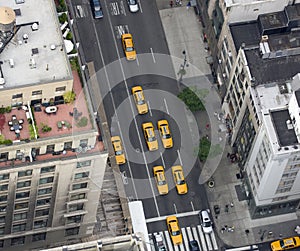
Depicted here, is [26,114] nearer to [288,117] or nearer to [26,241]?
[26,241]

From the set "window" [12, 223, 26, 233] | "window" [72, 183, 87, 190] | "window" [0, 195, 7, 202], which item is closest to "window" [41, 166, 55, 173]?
"window" [72, 183, 87, 190]

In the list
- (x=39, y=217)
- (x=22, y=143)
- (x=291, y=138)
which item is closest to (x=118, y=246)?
(x=22, y=143)

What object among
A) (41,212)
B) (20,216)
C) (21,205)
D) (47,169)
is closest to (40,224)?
(41,212)

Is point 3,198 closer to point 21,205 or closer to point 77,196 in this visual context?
point 21,205

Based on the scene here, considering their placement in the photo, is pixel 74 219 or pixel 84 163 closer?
pixel 84 163

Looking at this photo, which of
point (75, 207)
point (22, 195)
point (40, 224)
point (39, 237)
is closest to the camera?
point (22, 195)

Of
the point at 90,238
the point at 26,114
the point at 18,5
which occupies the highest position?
the point at 18,5

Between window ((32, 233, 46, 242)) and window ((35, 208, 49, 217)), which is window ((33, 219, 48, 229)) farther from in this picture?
window ((32, 233, 46, 242))
